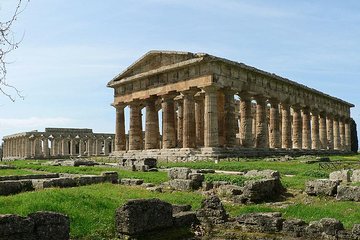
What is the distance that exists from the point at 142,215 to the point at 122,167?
71.7ft

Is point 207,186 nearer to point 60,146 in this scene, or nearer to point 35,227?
point 35,227

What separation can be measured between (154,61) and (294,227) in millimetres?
38447

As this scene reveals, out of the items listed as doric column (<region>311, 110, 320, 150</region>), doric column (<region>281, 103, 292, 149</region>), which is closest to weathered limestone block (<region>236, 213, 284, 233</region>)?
doric column (<region>281, 103, 292, 149</region>)

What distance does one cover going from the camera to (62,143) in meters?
89.6

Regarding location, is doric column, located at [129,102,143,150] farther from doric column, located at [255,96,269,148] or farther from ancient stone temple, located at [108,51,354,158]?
doric column, located at [255,96,269,148]

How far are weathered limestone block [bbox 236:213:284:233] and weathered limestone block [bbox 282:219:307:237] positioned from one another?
0.23 m

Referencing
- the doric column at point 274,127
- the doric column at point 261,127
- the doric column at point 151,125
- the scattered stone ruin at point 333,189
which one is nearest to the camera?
the scattered stone ruin at point 333,189

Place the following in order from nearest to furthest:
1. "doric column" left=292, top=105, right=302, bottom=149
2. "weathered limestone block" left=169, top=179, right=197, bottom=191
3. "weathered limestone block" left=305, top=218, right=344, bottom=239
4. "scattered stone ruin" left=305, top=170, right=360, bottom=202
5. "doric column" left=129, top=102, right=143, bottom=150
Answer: "weathered limestone block" left=305, top=218, right=344, bottom=239, "scattered stone ruin" left=305, top=170, right=360, bottom=202, "weathered limestone block" left=169, top=179, right=197, bottom=191, "doric column" left=129, top=102, right=143, bottom=150, "doric column" left=292, top=105, right=302, bottom=149

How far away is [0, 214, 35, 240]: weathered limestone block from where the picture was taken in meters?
8.89

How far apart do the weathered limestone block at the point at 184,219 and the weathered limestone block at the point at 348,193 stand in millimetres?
6383

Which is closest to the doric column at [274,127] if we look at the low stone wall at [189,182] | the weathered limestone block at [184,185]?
the low stone wall at [189,182]

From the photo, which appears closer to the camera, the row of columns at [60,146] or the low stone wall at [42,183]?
the low stone wall at [42,183]

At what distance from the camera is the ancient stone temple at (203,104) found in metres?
41.4

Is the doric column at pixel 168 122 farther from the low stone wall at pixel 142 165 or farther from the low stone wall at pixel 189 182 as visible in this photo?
the low stone wall at pixel 189 182
